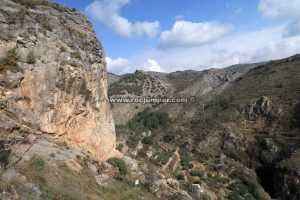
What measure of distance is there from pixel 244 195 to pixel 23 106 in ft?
110

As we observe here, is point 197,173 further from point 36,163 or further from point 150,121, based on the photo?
point 150,121

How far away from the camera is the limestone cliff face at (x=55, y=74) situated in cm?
2050

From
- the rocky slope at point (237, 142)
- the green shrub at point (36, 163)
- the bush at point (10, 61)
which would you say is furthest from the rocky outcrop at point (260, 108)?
the green shrub at point (36, 163)

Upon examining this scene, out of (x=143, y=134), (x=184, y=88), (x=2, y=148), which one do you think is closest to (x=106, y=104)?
(x=2, y=148)

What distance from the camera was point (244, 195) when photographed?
44531 mm

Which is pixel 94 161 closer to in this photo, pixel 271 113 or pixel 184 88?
pixel 271 113

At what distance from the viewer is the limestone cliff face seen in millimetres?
20500

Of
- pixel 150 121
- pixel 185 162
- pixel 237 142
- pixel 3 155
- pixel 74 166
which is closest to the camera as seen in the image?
pixel 3 155

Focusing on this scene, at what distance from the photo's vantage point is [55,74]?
2216cm

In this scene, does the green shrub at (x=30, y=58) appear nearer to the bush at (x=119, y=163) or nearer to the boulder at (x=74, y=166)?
the boulder at (x=74, y=166)

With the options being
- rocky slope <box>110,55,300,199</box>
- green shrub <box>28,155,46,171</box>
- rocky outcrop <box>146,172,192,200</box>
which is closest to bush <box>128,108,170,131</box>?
rocky slope <box>110,55,300,199</box>

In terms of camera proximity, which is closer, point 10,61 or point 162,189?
point 10,61

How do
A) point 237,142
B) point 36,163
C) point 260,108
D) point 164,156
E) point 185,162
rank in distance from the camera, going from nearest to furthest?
point 36,163
point 185,162
point 164,156
point 237,142
point 260,108

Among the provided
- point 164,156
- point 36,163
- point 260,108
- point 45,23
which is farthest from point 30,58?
point 260,108
